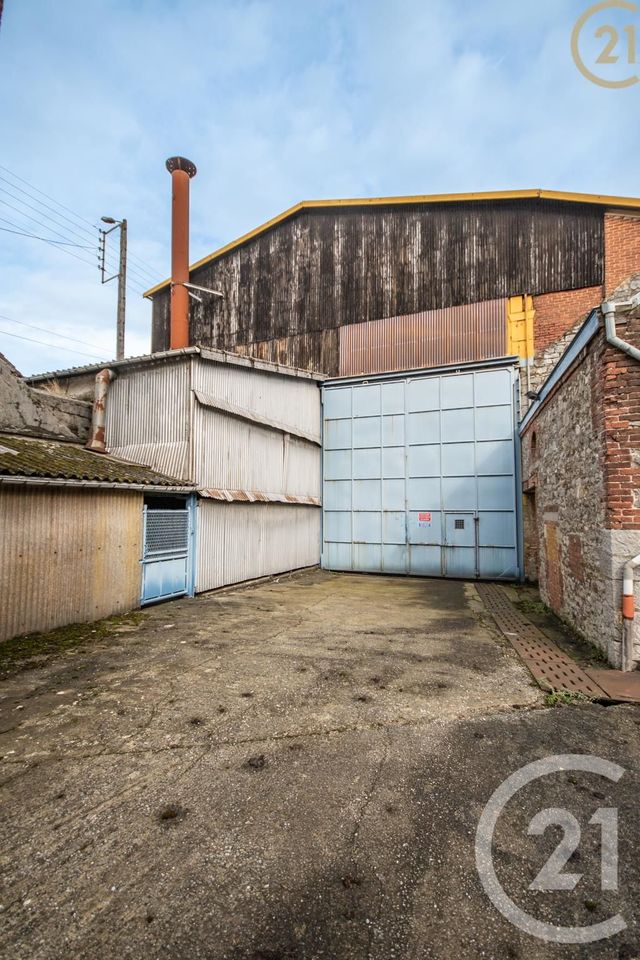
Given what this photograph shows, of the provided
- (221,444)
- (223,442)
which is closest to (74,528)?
(221,444)

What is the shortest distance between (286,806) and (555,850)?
158 centimetres

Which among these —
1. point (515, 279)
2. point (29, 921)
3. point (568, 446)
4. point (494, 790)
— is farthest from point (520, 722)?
point (515, 279)

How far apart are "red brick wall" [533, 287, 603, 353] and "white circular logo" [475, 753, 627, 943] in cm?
1239

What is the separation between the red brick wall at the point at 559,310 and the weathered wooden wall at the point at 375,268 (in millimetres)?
260

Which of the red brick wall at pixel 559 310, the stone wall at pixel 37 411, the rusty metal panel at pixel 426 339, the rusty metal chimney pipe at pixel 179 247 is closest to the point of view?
the stone wall at pixel 37 411

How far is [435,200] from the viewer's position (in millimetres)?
14211

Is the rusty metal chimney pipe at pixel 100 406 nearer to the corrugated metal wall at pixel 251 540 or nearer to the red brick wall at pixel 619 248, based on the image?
the corrugated metal wall at pixel 251 540

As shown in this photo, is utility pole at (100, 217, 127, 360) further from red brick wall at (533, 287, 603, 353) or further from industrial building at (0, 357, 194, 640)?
red brick wall at (533, 287, 603, 353)

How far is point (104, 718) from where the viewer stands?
159 inches

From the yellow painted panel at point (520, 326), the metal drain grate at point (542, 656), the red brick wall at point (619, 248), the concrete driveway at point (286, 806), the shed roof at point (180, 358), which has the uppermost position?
the red brick wall at point (619, 248)

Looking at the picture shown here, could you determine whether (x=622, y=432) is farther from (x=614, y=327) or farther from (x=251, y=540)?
(x=251, y=540)

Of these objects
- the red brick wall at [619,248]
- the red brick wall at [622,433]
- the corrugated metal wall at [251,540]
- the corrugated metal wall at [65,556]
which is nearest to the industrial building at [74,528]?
the corrugated metal wall at [65,556]

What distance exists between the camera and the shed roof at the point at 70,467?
660cm

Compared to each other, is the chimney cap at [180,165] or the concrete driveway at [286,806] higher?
the chimney cap at [180,165]
